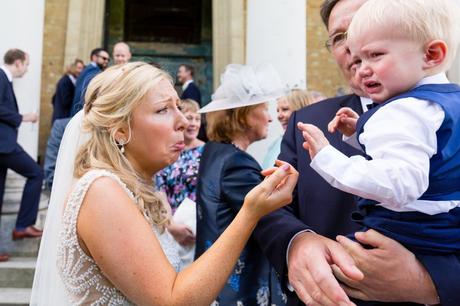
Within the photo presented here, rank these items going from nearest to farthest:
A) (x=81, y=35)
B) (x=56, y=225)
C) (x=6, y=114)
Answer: (x=56, y=225) → (x=6, y=114) → (x=81, y=35)

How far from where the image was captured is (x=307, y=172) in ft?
5.57

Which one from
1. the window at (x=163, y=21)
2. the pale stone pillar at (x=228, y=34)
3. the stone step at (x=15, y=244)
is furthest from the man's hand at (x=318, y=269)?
the window at (x=163, y=21)

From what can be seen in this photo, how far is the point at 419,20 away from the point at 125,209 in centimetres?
Answer: 99

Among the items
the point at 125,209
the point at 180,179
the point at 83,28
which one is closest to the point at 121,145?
the point at 125,209

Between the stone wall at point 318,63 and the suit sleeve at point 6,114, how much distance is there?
23.5 feet

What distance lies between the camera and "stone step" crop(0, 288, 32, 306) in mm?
4273

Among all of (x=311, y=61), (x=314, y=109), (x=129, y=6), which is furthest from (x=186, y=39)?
(x=314, y=109)

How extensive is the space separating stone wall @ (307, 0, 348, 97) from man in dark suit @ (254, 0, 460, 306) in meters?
9.30

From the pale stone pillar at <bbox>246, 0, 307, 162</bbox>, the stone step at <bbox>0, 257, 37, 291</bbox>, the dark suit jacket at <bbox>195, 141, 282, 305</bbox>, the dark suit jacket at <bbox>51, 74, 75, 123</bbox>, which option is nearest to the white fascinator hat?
the dark suit jacket at <bbox>195, 141, 282, 305</bbox>

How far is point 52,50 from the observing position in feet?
32.9

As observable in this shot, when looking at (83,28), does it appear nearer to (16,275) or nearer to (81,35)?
(81,35)

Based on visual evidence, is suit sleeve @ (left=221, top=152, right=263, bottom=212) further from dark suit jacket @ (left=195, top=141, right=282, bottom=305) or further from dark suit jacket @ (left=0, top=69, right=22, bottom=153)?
dark suit jacket @ (left=0, top=69, right=22, bottom=153)

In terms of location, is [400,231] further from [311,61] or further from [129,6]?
[129,6]

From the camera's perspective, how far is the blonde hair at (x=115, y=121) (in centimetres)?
175
